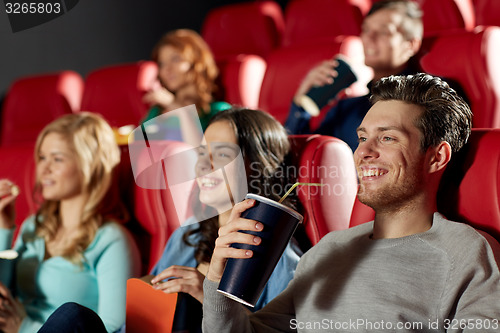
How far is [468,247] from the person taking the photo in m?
0.61

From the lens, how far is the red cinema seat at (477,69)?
119cm

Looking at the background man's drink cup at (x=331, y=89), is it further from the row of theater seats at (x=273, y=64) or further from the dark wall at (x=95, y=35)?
the dark wall at (x=95, y=35)

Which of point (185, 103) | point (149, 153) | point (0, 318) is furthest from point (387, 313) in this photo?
point (185, 103)

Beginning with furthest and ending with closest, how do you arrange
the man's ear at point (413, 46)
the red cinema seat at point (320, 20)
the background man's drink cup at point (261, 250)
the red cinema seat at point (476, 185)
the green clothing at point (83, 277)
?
1. the red cinema seat at point (320, 20)
2. the man's ear at point (413, 46)
3. the green clothing at point (83, 277)
4. the red cinema seat at point (476, 185)
5. the background man's drink cup at point (261, 250)

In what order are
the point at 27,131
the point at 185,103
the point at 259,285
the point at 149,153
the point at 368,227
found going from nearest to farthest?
Result: the point at 259,285 → the point at 368,227 → the point at 149,153 → the point at 185,103 → the point at 27,131

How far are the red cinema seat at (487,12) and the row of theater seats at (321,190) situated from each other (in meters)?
0.94

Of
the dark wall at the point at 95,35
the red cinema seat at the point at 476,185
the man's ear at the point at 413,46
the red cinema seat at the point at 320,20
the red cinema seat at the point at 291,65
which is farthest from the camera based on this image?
the dark wall at the point at 95,35

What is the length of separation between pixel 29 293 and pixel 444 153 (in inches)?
28.8

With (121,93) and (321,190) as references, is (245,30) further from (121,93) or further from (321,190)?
(321,190)

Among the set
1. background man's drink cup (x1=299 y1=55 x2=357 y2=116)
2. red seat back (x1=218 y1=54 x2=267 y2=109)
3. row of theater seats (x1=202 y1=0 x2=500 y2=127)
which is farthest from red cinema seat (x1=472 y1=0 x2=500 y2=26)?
background man's drink cup (x1=299 y1=55 x2=357 y2=116)

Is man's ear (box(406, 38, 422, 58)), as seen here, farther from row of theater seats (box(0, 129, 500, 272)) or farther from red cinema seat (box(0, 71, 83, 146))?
red cinema seat (box(0, 71, 83, 146))

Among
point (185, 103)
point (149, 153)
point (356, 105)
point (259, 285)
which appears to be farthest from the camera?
point (185, 103)

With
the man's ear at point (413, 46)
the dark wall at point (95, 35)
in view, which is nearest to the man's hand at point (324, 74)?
the man's ear at point (413, 46)

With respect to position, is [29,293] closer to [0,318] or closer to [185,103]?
[0,318]
